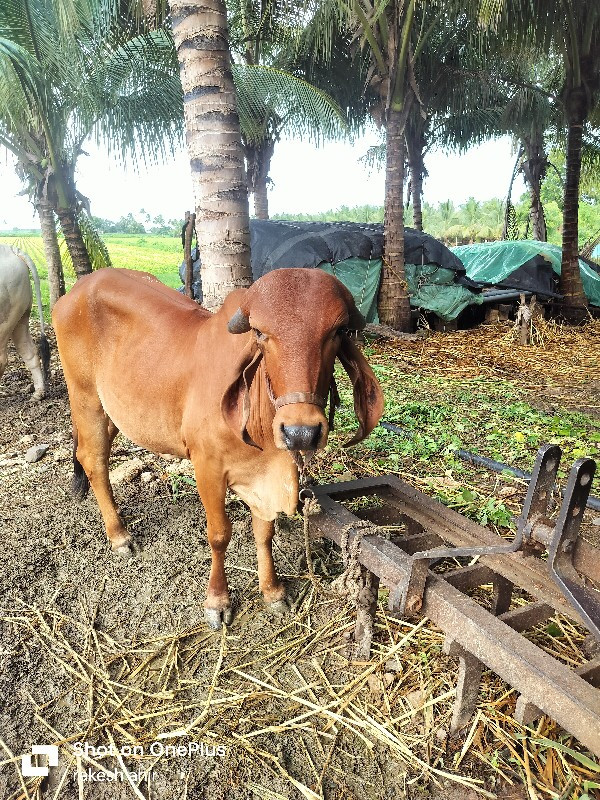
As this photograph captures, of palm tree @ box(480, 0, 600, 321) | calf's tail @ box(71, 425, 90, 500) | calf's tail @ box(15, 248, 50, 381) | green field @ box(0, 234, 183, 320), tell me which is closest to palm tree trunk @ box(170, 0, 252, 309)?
calf's tail @ box(71, 425, 90, 500)

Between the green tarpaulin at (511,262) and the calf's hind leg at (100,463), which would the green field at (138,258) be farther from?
the calf's hind leg at (100,463)

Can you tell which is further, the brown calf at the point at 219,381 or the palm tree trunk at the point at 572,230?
the palm tree trunk at the point at 572,230

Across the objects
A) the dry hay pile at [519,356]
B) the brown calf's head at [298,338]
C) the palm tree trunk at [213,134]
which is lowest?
the dry hay pile at [519,356]

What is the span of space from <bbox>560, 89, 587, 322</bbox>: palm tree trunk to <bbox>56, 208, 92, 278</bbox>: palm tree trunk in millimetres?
8597

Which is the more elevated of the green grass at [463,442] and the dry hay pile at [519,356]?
the green grass at [463,442]

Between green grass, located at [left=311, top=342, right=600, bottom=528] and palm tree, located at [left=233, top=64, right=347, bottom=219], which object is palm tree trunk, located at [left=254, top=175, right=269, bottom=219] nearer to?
palm tree, located at [left=233, top=64, right=347, bottom=219]

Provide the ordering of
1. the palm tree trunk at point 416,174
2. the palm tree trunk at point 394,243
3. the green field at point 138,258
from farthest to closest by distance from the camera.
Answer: the palm tree trunk at point 416,174, the green field at point 138,258, the palm tree trunk at point 394,243

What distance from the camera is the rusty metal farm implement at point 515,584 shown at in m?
1.41

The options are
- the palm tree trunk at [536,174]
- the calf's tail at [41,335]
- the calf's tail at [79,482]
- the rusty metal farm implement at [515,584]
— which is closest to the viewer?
the rusty metal farm implement at [515,584]

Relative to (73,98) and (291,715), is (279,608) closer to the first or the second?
(291,715)

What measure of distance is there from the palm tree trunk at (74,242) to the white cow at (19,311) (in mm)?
2906

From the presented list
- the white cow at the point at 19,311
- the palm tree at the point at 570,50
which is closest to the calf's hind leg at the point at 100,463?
the white cow at the point at 19,311

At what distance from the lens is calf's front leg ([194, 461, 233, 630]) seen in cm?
224

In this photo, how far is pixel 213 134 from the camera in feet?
10.9
